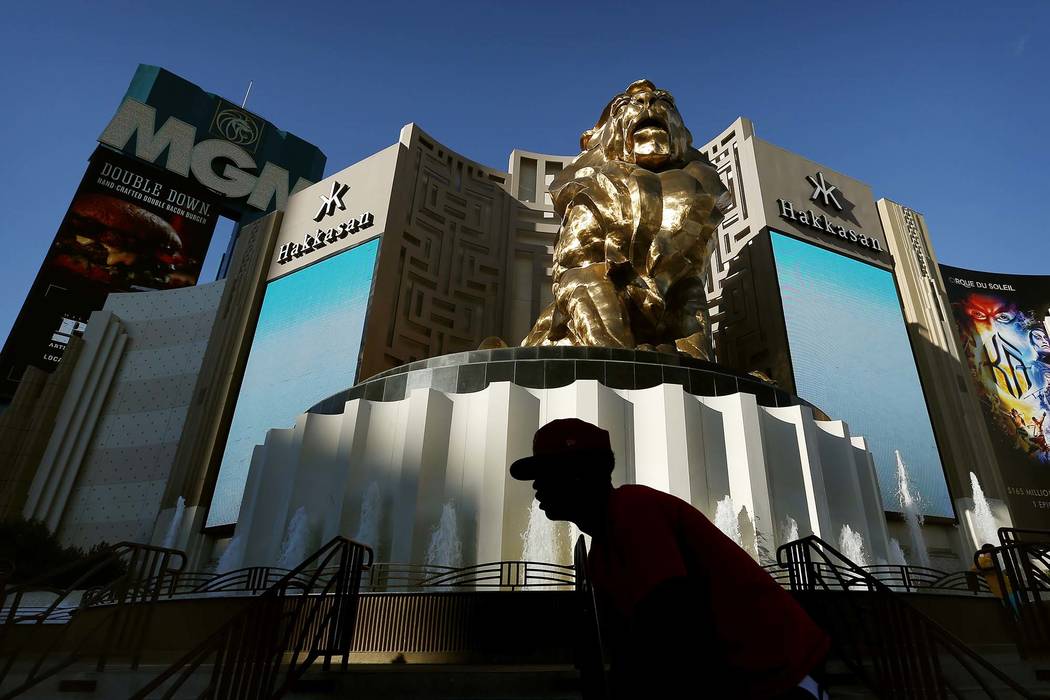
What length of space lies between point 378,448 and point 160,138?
28910 mm

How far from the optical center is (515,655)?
5.64 m

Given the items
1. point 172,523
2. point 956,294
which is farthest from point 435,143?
point 956,294

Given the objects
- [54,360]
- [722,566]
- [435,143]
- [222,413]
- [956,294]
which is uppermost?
[435,143]

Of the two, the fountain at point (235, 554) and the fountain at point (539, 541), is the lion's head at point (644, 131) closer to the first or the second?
the fountain at point (539, 541)

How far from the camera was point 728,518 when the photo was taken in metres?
8.31

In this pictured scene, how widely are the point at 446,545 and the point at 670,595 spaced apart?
725 cm

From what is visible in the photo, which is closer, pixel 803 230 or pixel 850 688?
pixel 850 688

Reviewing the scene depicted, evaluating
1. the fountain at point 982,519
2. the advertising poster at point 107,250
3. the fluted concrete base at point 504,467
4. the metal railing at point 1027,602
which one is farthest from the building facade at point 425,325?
the metal railing at point 1027,602

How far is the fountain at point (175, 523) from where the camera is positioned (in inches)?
666

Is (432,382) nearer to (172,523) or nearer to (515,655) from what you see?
(515,655)

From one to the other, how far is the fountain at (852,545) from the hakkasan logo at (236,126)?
34.0 m

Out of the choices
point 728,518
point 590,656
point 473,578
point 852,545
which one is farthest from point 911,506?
point 590,656

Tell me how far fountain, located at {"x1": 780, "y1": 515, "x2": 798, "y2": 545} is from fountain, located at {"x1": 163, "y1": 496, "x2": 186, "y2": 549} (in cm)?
1497

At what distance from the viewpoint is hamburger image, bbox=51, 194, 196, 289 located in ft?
88.6
